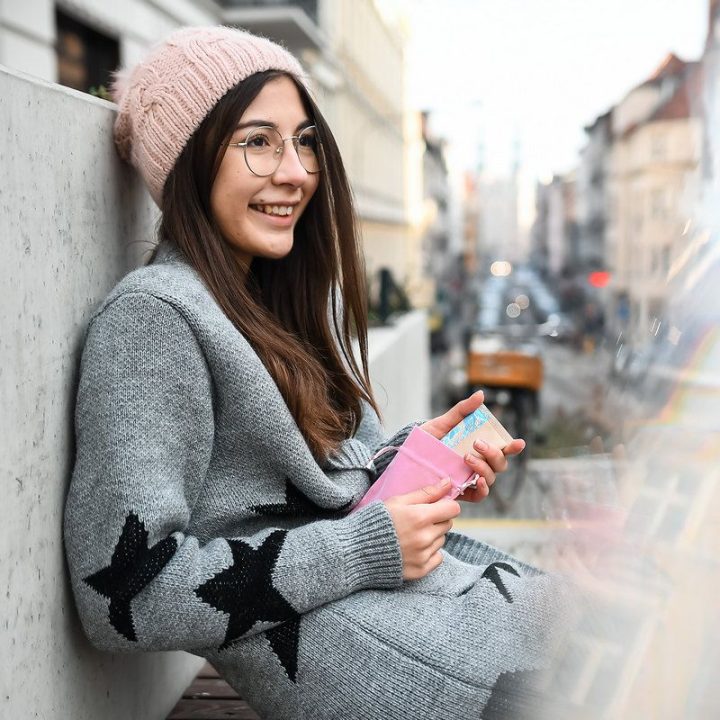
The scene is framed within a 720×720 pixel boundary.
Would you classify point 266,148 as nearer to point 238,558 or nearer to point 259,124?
point 259,124

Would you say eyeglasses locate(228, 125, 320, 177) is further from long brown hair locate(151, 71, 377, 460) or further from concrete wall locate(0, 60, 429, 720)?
concrete wall locate(0, 60, 429, 720)

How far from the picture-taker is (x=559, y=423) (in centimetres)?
832

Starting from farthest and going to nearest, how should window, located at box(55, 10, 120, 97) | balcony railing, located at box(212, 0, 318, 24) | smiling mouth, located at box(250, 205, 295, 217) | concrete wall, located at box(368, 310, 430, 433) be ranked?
balcony railing, located at box(212, 0, 318, 24)
window, located at box(55, 10, 120, 97)
concrete wall, located at box(368, 310, 430, 433)
smiling mouth, located at box(250, 205, 295, 217)

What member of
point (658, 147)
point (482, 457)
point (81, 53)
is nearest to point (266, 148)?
point (482, 457)

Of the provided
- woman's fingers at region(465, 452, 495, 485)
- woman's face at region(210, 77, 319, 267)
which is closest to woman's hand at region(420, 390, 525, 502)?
woman's fingers at region(465, 452, 495, 485)

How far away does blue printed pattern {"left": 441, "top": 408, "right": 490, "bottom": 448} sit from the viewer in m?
1.69

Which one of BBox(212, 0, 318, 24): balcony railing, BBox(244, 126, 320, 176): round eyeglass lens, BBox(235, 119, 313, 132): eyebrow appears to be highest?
BBox(212, 0, 318, 24): balcony railing

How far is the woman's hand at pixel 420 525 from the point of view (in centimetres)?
154

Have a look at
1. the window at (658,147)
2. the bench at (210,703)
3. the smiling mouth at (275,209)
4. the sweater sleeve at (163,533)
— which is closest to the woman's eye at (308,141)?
the smiling mouth at (275,209)

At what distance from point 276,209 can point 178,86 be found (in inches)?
11.2

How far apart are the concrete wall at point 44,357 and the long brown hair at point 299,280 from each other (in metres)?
0.17

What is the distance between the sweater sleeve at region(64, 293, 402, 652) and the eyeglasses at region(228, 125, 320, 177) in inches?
15.1

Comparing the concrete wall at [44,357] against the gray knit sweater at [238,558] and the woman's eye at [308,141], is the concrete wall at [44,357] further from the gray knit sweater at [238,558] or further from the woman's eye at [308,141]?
the woman's eye at [308,141]

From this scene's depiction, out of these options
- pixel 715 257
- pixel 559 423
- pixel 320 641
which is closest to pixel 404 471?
pixel 320 641
